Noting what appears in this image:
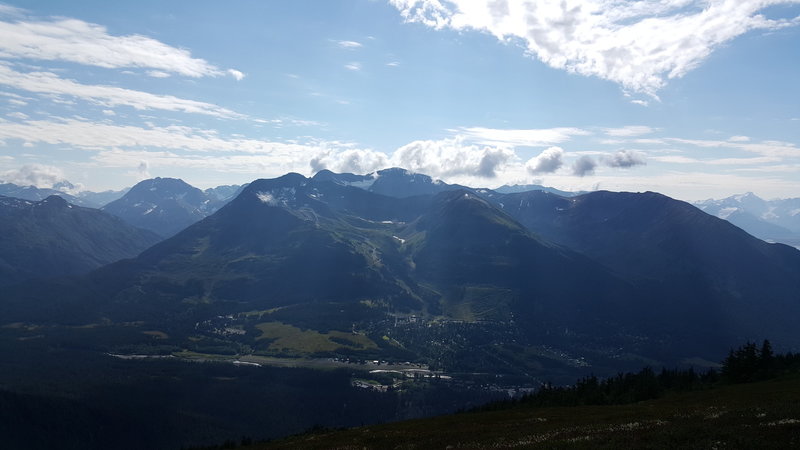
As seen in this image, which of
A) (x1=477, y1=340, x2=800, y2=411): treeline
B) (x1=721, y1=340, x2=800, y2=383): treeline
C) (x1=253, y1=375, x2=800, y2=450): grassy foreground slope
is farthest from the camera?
(x1=477, y1=340, x2=800, y2=411): treeline

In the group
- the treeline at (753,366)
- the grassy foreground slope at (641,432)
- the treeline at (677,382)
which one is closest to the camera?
the grassy foreground slope at (641,432)

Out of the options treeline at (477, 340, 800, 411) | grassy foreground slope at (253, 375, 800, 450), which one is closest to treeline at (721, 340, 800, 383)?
treeline at (477, 340, 800, 411)

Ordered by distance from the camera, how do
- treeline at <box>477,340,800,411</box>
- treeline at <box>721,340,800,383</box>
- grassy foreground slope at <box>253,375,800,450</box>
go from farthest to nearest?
treeline at <box>477,340,800,411</box> < treeline at <box>721,340,800,383</box> < grassy foreground slope at <box>253,375,800,450</box>

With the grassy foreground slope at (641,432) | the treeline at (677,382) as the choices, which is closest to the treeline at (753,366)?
the treeline at (677,382)

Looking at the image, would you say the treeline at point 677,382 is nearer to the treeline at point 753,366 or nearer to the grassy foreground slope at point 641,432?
the treeline at point 753,366

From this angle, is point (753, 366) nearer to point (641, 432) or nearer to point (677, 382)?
point (677, 382)

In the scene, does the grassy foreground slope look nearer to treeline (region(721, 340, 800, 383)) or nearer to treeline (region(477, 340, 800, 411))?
treeline (region(477, 340, 800, 411))

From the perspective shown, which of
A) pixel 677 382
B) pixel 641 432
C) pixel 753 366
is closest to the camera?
pixel 641 432

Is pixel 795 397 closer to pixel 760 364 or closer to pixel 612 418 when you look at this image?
pixel 612 418

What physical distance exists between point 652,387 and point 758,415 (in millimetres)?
65230

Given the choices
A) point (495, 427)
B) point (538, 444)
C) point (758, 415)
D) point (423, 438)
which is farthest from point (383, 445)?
point (758, 415)

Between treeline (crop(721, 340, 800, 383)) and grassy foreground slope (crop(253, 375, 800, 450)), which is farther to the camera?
treeline (crop(721, 340, 800, 383))

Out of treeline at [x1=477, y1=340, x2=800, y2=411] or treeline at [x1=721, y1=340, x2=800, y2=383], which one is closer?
treeline at [x1=721, y1=340, x2=800, y2=383]

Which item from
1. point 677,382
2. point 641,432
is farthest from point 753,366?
point 641,432
